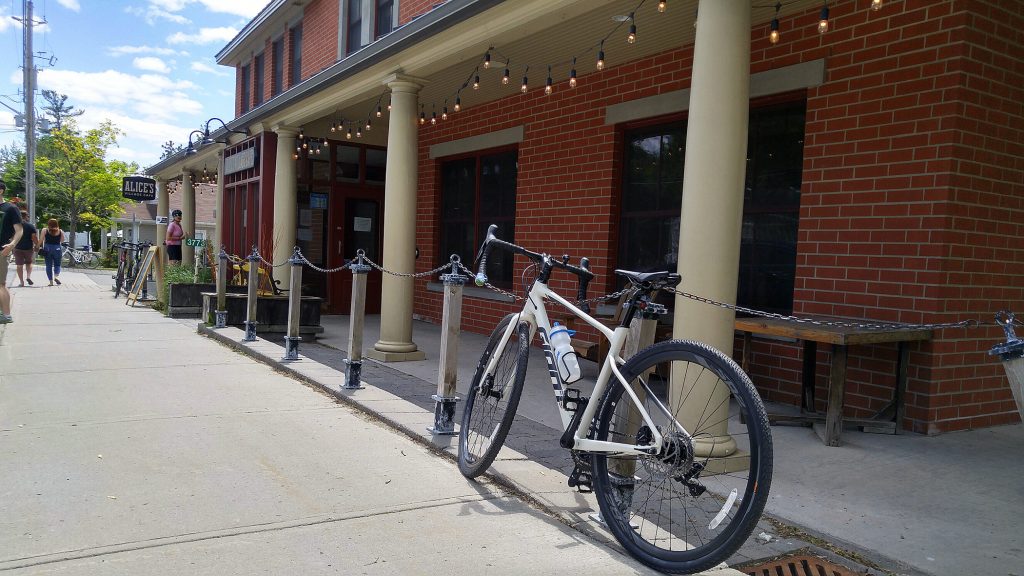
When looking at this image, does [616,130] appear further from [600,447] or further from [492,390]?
[600,447]

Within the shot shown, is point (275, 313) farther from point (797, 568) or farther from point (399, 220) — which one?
point (797, 568)

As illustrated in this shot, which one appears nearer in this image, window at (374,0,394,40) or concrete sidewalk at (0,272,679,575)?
concrete sidewalk at (0,272,679,575)

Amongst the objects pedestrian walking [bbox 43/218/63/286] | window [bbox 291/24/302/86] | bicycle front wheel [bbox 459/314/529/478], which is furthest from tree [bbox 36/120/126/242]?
bicycle front wheel [bbox 459/314/529/478]

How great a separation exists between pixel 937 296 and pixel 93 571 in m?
5.28

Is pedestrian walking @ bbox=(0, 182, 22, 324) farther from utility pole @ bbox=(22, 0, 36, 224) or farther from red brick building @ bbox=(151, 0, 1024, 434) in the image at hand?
utility pole @ bbox=(22, 0, 36, 224)

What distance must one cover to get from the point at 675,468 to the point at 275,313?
8.05 metres

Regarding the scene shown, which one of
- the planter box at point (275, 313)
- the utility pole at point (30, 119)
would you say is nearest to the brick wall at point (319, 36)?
the planter box at point (275, 313)

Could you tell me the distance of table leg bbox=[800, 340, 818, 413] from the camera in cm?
562

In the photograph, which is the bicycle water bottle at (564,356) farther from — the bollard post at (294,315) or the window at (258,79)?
the window at (258,79)

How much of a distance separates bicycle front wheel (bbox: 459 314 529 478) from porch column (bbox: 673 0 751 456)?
111cm

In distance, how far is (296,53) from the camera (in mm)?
15258

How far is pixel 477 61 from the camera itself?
835 cm

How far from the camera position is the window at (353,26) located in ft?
42.0

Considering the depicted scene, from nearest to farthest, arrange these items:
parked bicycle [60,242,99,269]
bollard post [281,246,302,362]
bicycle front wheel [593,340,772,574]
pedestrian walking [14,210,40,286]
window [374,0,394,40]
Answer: bicycle front wheel [593,340,772,574] < bollard post [281,246,302,362] < window [374,0,394,40] < pedestrian walking [14,210,40,286] < parked bicycle [60,242,99,269]
